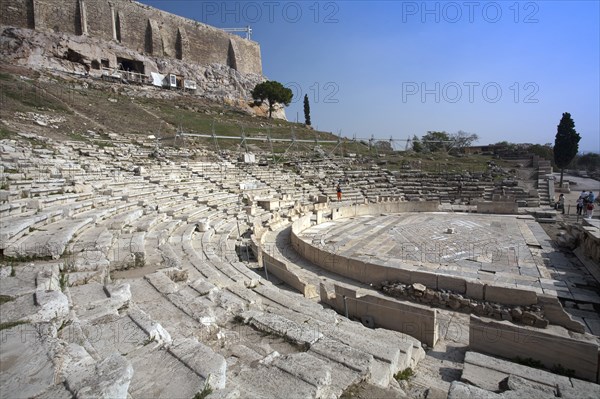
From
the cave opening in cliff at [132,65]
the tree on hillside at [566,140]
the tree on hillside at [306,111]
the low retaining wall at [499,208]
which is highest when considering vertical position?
the cave opening in cliff at [132,65]

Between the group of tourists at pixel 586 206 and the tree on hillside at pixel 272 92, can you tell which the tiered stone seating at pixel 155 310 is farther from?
the tree on hillside at pixel 272 92

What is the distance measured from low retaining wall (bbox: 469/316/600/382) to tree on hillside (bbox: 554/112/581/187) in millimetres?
26543

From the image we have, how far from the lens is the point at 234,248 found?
9.61m

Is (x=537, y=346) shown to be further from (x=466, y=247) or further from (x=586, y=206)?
(x=586, y=206)

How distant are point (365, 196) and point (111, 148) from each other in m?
14.3

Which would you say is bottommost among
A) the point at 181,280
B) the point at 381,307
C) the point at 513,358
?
the point at 513,358

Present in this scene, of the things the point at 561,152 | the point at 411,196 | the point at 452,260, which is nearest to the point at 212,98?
the point at 411,196

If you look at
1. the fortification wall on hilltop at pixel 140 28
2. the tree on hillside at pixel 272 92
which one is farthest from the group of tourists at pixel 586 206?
the fortification wall on hilltop at pixel 140 28

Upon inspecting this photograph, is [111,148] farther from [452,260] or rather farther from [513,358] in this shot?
[513,358]

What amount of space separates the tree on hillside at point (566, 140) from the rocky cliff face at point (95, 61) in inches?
1357

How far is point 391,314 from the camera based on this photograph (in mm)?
5652

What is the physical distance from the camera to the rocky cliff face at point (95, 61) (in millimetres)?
30812

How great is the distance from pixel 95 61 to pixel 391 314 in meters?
41.8

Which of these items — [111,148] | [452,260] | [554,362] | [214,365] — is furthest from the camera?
[111,148]
